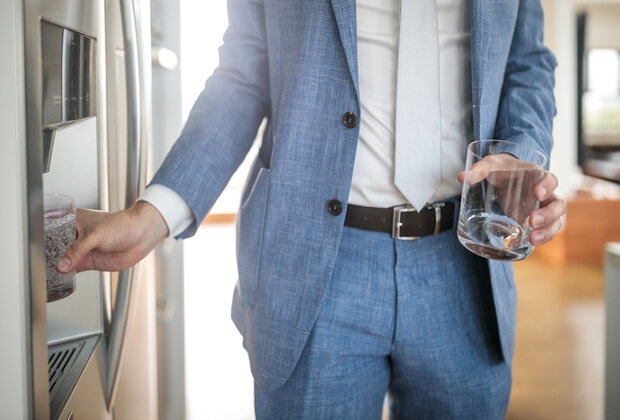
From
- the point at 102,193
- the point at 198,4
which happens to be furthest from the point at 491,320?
the point at 198,4

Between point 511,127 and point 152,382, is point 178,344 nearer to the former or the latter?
point 152,382

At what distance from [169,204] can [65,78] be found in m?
0.32

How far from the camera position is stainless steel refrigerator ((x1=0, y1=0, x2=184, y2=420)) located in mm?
557

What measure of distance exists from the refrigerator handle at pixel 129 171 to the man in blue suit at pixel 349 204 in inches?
2.8

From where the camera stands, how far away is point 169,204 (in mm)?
993

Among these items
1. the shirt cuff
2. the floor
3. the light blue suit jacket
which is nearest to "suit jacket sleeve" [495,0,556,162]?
the light blue suit jacket

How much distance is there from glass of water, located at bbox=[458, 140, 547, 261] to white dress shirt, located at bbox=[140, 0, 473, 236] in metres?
0.14

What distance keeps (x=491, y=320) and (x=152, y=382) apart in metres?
0.77

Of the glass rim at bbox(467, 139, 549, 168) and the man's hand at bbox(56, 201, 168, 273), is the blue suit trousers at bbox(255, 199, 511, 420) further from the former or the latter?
the man's hand at bbox(56, 201, 168, 273)

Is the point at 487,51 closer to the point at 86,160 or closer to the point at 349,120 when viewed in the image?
the point at 349,120

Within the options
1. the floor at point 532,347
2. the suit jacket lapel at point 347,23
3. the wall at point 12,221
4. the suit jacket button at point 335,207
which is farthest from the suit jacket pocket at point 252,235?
the floor at point 532,347

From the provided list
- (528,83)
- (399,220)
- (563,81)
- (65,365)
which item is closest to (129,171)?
(65,365)

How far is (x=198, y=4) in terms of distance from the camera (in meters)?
6.13

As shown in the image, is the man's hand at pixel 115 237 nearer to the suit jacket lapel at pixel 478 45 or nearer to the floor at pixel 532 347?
the suit jacket lapel at pixel 478 45
